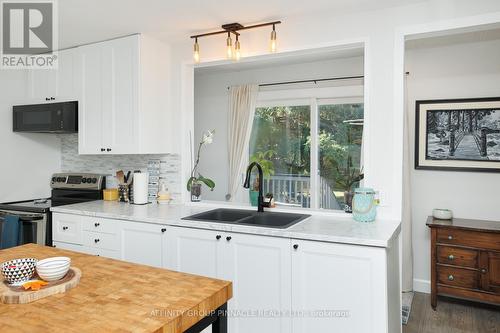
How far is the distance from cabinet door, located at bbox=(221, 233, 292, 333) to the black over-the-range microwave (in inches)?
81.0

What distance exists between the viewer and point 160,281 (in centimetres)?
143

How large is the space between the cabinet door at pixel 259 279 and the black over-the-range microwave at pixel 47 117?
6.75 ft

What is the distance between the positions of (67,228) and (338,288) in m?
2.29

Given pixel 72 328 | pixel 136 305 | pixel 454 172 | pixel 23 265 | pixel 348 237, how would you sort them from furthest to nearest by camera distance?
1. pixel 454 172
2. pixel 348 237
3. pixel 23 265
4. pixel 136 305
5. pixel 72 328

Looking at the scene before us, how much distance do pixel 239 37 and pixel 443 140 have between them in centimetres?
225

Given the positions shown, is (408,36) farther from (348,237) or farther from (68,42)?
(68,42)

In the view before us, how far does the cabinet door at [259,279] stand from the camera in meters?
2.16

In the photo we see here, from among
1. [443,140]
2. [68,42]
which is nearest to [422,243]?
[443,140]

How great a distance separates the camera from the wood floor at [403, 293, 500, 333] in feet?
9.28

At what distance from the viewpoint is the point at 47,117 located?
3.41m

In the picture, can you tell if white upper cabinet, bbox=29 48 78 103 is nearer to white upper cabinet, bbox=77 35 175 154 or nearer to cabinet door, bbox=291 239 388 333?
white upper cabinet, bbox=77 35 175 154

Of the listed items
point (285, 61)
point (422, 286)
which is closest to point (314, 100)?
point (285, 61)

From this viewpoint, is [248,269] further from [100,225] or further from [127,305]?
[100,225]

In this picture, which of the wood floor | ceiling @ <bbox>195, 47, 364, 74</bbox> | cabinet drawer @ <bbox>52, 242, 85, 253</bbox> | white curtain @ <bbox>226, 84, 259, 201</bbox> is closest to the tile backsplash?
cabinet drawer @ <bbox>52, 242, 85, 253</bbox>
